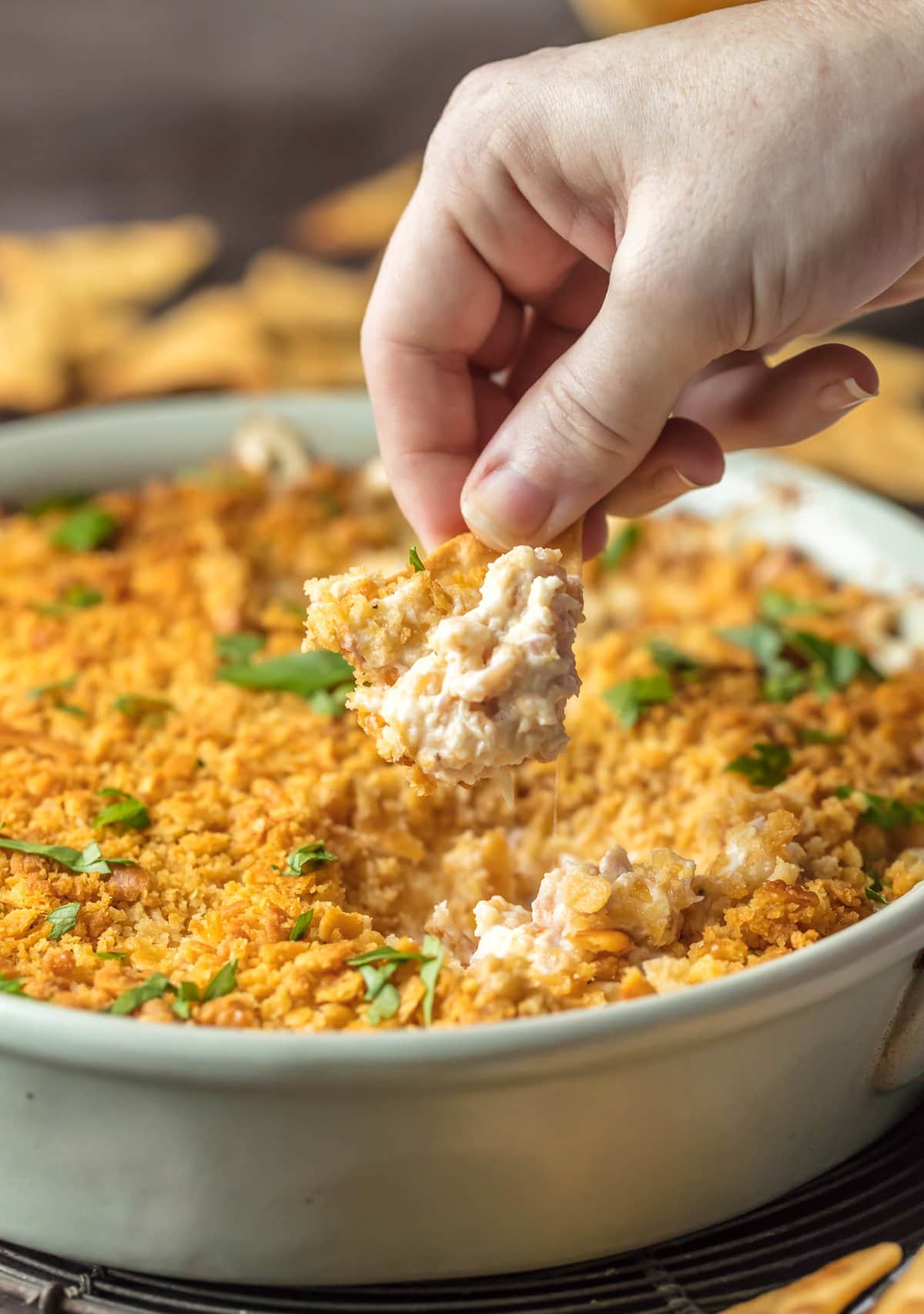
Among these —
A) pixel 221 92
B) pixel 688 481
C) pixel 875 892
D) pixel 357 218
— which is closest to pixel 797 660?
pixel 688 481

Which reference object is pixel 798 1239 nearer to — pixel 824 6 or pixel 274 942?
pixel 274 942

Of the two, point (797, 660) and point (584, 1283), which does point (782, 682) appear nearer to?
point (797, 660)

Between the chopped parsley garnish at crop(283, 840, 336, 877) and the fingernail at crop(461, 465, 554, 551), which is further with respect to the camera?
the chopped parsley garnish at crop(283, 840, 336, 877)

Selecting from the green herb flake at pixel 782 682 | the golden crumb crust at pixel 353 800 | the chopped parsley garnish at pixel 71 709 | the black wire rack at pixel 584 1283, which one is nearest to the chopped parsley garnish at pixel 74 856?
the golden crumb crust at pixel 353 800

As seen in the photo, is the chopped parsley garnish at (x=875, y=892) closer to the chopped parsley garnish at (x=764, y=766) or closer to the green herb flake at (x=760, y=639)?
the chopped parsley garnish at (x=764, y=766)

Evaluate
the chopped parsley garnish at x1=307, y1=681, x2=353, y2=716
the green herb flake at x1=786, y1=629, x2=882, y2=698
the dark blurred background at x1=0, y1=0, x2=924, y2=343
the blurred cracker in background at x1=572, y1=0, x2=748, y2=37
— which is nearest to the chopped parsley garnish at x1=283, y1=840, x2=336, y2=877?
the chopped parsley garnish at x1=307, y1=681, x2=353, y2=716

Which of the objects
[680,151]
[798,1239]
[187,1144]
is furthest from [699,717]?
[187,1144]

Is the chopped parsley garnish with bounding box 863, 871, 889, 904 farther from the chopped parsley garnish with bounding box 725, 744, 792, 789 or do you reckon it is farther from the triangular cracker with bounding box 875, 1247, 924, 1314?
the triangular cracker with bounding box 875, 1247, 924, 1314
